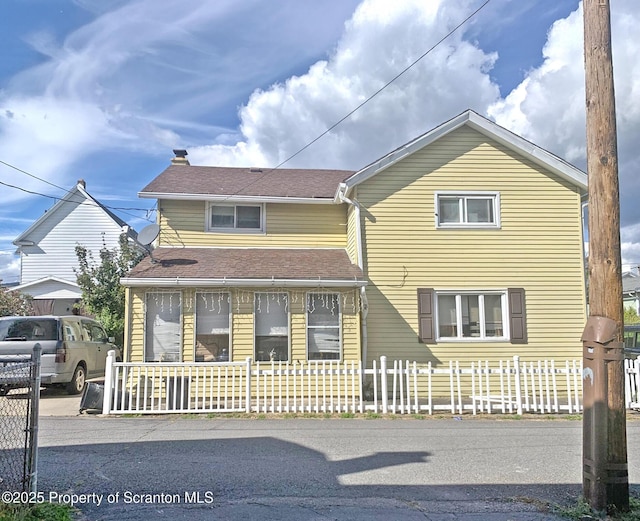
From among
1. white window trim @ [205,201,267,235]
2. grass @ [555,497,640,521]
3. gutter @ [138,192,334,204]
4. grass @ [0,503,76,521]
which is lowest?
grass @ [555,497,640,521]

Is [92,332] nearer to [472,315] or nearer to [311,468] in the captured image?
[472,315]

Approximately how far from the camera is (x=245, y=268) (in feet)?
40.1

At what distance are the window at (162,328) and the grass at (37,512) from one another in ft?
24.0

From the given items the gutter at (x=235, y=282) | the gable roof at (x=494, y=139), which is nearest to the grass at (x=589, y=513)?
the gutter at (x=235, y=282)

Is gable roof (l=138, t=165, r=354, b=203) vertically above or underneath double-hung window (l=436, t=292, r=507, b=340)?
above

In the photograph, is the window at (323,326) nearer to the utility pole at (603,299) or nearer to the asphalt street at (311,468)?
the asphalt street at (311,468)

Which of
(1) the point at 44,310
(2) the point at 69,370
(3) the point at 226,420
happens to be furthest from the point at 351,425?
(1) the point at 44,310

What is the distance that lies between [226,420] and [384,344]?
436 cm

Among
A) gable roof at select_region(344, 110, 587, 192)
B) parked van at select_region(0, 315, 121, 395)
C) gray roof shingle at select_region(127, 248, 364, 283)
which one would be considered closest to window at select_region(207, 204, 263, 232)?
gray roof shingle at select_region(127, 248, 364, 283)

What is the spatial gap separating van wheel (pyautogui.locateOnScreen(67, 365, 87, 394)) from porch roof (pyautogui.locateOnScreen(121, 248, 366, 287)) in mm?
3082

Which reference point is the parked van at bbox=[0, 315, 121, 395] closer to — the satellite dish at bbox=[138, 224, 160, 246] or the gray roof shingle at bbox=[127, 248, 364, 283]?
the gray roof shingle at bbox=[127, 248, 364, 283]

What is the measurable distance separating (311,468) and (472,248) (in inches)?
318

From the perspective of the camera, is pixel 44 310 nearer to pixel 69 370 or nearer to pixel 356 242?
pixel 69 370

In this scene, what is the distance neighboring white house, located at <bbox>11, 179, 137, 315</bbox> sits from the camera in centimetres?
2594
